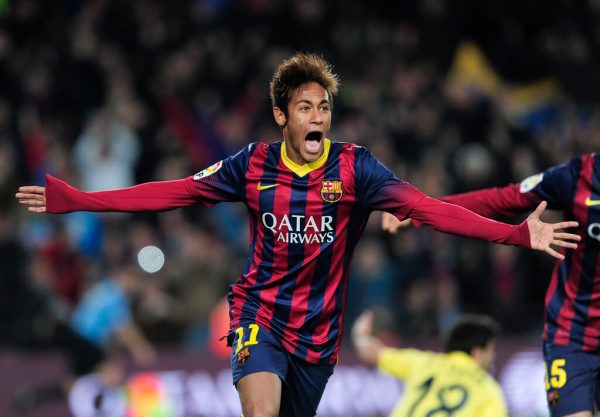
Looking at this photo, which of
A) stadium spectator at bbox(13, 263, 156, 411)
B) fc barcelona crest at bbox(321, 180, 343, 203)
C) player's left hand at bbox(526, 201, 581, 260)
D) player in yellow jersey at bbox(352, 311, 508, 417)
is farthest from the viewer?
stadium spectator at bbox(13, 263, 156, 411)

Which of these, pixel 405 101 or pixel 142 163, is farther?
pixel 405 101

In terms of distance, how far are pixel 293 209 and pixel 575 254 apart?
176 centimetres

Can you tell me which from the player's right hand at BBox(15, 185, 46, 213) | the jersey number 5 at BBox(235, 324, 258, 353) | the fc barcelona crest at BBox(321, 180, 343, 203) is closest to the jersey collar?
the fc barcelona crest at BBox(321, 180, 343, 203)

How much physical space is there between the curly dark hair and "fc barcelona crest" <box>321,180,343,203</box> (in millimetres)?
454

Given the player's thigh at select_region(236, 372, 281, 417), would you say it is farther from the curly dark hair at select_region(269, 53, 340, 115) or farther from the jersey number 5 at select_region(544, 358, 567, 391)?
the jersey number 5 at select_region(544, 358, 567, 391)

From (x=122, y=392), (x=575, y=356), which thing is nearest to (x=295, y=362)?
(x=575, y=356)

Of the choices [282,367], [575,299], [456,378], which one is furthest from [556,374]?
[282,367]

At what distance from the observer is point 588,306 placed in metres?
6.73

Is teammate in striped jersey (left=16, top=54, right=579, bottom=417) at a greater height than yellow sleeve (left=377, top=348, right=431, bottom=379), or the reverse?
teammate in striped jersey (left=16, top=54, right=579, bottom=417)

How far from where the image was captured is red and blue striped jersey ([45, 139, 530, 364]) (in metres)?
6.20

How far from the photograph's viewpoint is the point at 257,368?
6027 millimetres

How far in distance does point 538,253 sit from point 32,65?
6.46 m

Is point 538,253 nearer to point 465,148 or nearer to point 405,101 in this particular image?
point 465,148

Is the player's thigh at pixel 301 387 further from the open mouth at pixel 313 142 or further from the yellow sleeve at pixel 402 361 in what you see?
the yellow sleeve at pixel 402 361
